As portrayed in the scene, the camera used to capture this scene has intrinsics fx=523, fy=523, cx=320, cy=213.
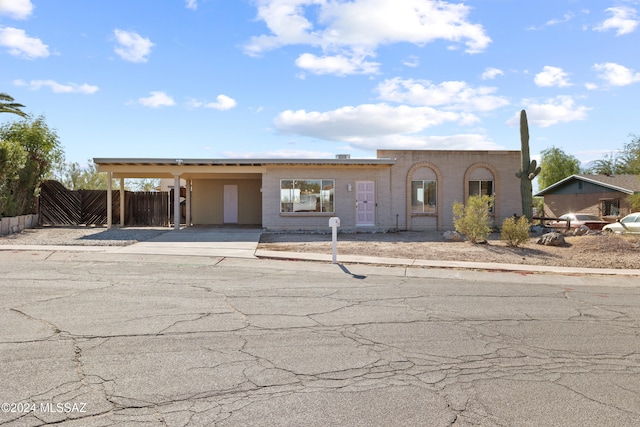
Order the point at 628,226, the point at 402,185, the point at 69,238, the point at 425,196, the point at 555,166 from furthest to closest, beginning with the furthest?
the point at 555,166 → the point at 425,196 → the point at 402,185 → the point at 628,226 → the point at 69,238

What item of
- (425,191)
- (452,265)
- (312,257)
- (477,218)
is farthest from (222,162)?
(452,265)

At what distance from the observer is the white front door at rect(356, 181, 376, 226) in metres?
25.0

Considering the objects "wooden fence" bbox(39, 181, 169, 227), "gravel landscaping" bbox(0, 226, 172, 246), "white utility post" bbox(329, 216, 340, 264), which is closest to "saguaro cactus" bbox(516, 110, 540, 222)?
"white utility post" bbox(329, 216, 340, 264)

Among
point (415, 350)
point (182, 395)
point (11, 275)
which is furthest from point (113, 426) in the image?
point (11, 275)

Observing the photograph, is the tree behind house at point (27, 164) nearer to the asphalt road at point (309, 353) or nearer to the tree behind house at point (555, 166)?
the asphalt road at point (309, 353)

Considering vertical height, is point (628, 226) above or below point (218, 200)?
below

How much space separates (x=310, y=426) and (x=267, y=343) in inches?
88.1

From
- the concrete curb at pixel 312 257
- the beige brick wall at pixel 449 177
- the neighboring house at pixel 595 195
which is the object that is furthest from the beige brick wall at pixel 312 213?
the neighboring house at pixel 595 195

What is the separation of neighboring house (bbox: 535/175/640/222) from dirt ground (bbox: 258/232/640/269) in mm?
19282

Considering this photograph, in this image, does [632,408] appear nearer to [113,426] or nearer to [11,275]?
[113,426]

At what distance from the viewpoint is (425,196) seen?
25969mm

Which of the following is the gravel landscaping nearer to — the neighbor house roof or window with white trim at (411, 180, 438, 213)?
window with white trim at (411, 180, 438, 213)

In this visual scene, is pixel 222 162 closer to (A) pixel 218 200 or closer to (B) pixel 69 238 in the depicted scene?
(A) pixel 218 200

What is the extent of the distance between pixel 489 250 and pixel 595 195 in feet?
88.7
